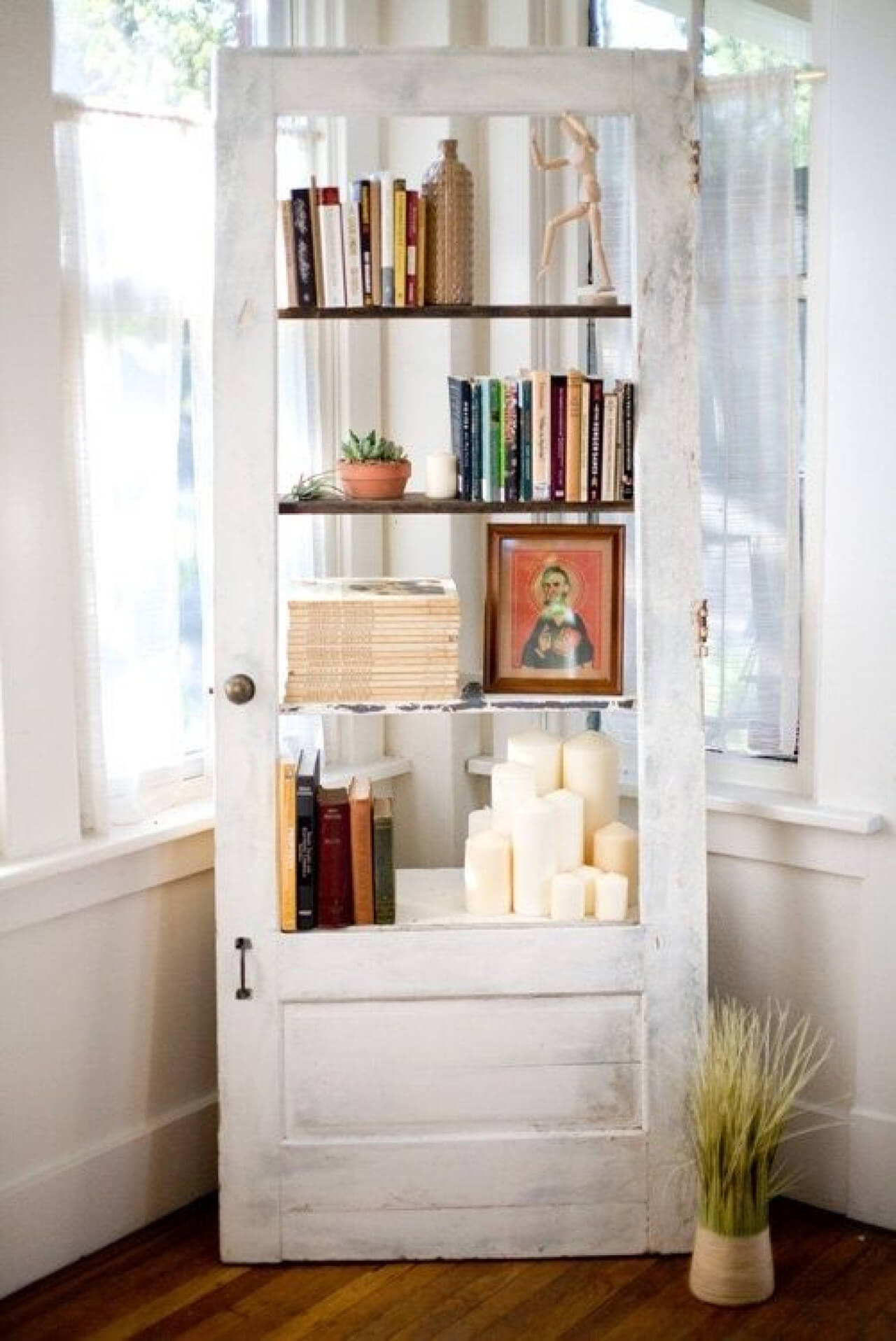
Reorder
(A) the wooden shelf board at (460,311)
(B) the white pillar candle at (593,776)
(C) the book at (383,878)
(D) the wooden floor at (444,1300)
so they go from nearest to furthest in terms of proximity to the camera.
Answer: (D) the wooden floor at (444,1300) < (A) the wooden shelf board at (460,311) < (C) the book at (383,878) < (B) the white pillar candle at (593,776)

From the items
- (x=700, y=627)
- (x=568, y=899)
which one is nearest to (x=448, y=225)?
(x=700, y=627)

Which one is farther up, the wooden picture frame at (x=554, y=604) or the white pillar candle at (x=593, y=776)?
the wooden picture frame at (x=554, y=604)

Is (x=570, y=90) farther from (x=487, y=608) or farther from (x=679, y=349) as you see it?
(x=487, y=608)

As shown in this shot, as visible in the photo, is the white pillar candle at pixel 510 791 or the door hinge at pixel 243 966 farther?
the white pillar candle at pixel 510 791

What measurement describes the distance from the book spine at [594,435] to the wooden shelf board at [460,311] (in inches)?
4.9

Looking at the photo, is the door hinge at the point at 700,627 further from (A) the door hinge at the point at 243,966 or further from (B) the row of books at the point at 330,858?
(A) the door hinge at the point at 243,966

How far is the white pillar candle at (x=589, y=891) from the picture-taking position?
3.05 metres

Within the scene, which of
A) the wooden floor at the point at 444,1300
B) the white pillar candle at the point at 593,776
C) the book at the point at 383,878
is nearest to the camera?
the wooden floor at the point at 444,1300

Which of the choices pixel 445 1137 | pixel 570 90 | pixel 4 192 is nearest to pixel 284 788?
pixel 445 1137

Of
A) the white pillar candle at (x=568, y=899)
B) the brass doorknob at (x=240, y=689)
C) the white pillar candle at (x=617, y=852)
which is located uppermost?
the brass doorknob at (x=240, y=689)

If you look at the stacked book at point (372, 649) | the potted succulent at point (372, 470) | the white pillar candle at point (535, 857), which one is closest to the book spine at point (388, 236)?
the potted succulent at point (372, 470)

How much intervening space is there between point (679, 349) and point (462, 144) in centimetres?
92

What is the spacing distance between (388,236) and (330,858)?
111 cm

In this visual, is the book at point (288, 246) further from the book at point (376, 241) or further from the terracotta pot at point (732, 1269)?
the terracotta pot at point (732, 1269)
